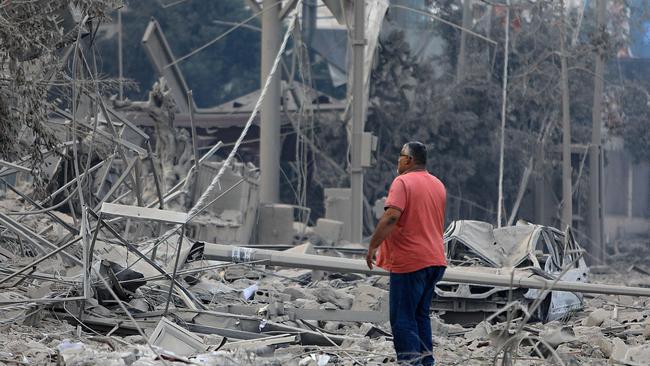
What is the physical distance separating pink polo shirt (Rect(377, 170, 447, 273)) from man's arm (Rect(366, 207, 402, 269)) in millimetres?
63

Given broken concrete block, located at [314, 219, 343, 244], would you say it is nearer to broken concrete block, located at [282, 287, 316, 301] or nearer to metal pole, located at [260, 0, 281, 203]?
metal pole, located at [260, 0, 281, 203]

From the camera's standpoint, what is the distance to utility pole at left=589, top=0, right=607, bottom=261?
110 ft

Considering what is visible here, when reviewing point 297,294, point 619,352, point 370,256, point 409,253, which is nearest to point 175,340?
point 370,256

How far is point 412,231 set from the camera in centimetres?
885

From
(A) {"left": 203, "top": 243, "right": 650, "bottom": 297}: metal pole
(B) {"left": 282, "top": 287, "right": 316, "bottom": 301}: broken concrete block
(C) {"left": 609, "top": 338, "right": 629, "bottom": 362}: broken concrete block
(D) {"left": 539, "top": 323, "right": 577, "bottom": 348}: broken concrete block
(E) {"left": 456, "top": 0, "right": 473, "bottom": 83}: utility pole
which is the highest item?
(E) {"left": 456, "top": 0, "right": 473, "bottom": 83}: utility pole

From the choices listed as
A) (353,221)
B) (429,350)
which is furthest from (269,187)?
(429,350)

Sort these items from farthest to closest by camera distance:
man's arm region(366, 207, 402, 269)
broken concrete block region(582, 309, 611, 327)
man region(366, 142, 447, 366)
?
1. broken concrete block region(582, 309, 611, 327)
2. man region(366, 142, 447, 366)
3. man's arm region(366, 207, 402, 269)

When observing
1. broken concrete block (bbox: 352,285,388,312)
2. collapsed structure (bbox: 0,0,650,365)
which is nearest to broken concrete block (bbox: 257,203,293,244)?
collapsed structure (bbox: 0,0,650,365)

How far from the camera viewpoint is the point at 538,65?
39.3 meters

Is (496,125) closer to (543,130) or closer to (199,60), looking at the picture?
(543,130)

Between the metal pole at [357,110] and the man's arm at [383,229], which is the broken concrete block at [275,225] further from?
the man's arm at [383,229]

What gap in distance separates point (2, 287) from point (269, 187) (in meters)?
16.1

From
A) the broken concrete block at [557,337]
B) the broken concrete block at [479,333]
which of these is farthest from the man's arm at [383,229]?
the broken concrete block at [479,333]

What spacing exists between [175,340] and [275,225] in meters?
16.1
